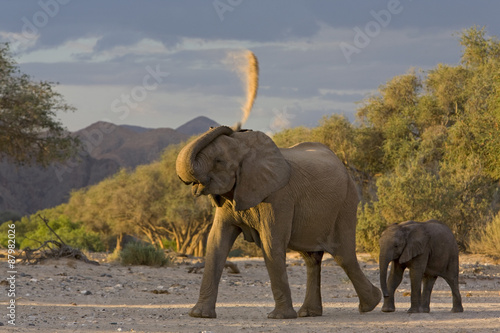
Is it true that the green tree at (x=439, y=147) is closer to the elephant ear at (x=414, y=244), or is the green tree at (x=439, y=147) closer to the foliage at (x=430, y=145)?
the foliage at (x=430, y=145)

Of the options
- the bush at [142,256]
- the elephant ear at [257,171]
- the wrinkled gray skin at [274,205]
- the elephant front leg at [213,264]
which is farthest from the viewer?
the bush at [142,256]

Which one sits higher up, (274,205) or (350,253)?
(274,205)

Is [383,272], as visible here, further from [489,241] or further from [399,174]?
[399,174]

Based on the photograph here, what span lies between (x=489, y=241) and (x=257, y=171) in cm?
1270

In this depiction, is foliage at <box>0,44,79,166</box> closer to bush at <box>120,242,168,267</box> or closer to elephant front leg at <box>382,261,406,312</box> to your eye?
bush at <box>120,242,168,267</box>

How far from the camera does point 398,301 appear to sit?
11.8 meters

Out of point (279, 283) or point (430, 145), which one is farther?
point (430, 145)

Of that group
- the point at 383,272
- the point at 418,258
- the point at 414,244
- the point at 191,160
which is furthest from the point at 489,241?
the point at 191,160

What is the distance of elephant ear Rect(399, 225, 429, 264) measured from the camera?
31.0 ft

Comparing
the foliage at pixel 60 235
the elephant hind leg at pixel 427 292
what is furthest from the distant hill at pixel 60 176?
the elephant hind leg at pixel 427 292

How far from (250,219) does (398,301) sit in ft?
14.4

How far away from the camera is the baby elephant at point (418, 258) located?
9.44 meters

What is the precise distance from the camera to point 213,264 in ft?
28.3

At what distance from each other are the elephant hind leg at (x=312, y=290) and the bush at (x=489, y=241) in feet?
35.8
